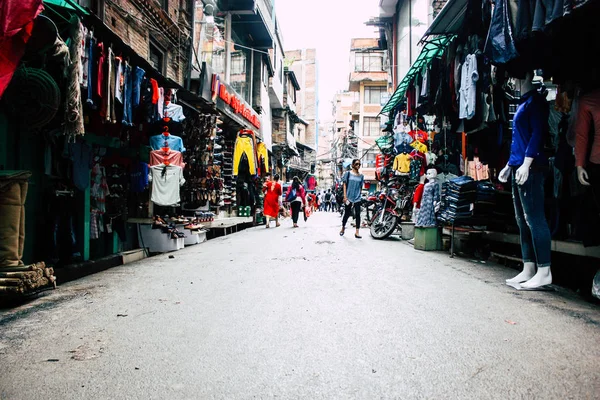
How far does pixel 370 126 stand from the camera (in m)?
45.3

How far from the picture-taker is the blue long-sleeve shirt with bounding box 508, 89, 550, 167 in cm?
429

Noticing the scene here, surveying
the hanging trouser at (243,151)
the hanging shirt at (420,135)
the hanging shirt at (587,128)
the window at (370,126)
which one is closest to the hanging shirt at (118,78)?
the hanging shirt at (587,128)

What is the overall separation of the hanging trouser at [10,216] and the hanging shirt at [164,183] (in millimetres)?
4123

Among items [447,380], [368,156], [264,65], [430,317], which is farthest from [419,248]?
[368,156]

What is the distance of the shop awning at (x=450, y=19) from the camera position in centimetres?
620

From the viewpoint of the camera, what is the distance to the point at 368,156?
158ft

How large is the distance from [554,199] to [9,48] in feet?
20.1

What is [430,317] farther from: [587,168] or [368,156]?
[368,156]

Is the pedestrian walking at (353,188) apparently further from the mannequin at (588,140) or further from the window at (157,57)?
the mannequin at (588,140)

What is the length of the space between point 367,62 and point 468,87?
137ft

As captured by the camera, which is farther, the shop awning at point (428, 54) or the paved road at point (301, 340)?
the shop awning at point (428, 54)

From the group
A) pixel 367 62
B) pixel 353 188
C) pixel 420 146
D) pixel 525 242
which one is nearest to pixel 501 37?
pixel 525 242

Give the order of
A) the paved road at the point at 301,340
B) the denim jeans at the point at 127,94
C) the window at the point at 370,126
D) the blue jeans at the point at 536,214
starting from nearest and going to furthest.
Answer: the paved road at the point at 301,340 → the blue jeans at the point at 536,214 → the denim jeans at the point at 127,94 → the window at the point at 370,126

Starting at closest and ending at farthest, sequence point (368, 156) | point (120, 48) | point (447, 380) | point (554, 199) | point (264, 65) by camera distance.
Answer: point (447, 380), point (554, 199), point (120, 48), point (264, 65), point (368, 156)
